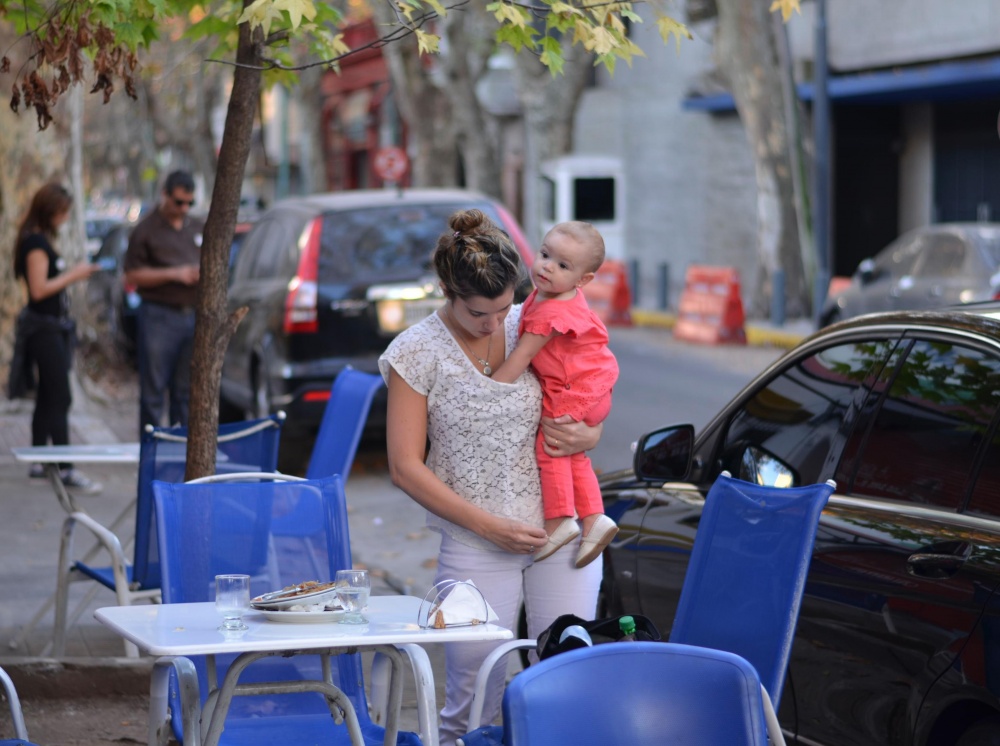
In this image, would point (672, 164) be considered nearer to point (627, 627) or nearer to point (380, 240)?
point (380, 240)

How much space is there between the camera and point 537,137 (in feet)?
101

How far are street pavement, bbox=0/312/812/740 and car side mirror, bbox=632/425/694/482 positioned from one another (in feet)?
4.63

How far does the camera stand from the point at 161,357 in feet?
33.4

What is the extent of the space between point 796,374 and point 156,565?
2512 millimetres

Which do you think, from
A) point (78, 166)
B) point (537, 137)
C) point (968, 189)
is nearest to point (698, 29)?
point (537, 137)

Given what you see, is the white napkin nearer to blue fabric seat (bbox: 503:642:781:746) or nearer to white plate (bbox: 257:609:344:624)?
white plate (bbox: 257:609:344:624)

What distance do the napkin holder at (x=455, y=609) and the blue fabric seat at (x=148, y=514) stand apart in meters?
2.20

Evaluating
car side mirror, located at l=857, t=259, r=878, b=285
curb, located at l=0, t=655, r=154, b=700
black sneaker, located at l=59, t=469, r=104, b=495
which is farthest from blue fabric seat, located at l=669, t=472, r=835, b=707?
car side mirror, located at l=857, t=259, r=878, b=285

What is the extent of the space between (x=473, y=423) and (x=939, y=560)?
1.22 metres

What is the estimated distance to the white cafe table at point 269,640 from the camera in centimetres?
341

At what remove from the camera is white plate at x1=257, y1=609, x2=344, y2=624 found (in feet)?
11.9

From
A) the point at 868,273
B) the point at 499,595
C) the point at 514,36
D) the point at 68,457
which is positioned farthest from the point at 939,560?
the point at 868,273

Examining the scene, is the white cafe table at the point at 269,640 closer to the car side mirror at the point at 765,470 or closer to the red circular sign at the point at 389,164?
the car side mirror at the point at 765,470

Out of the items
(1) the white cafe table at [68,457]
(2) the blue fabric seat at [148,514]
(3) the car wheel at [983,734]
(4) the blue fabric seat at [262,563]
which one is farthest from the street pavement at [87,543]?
(3) the car wheel at [983,734]
